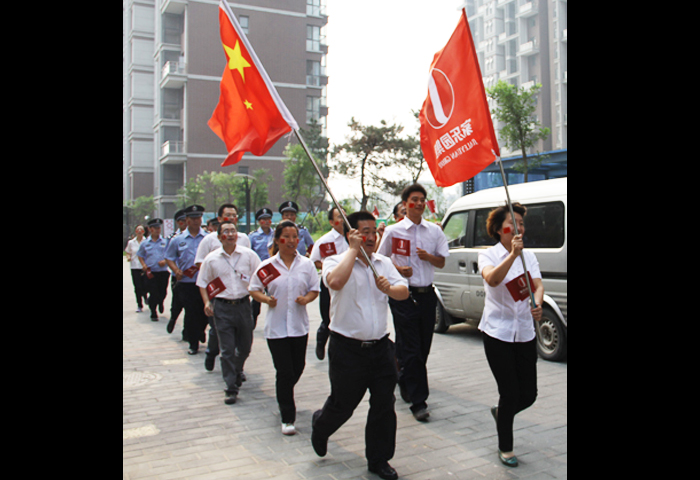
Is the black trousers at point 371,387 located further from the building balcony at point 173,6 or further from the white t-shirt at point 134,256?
the building balcony at point 173,6

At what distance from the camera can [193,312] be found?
8.39m

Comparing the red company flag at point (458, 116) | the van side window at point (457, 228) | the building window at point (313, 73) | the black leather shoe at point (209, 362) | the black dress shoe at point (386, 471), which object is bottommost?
the black dress shoe at point (386, 471)

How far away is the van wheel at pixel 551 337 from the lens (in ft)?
24.0

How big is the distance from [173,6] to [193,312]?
185ft

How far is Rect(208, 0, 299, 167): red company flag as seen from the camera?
453 cm

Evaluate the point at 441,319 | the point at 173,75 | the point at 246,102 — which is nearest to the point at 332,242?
the point at 441,319

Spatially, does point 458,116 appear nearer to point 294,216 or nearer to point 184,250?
point 294,216

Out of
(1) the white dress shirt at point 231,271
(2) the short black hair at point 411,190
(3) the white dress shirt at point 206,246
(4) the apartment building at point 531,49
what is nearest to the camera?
(2) the short black hair at point 411,190

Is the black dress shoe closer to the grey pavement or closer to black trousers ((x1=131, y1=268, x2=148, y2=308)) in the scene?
the grey pavement

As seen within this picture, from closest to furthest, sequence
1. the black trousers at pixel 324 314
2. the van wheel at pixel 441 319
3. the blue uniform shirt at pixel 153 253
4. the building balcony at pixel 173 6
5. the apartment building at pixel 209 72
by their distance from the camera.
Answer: the black trousers at pixel 324 314 → the van wheel at pixel 441 319 → the blue uniform shirt at pixel 153 253 → the building balcony at pixel 173 6 → the apartment building at pixel 209 72

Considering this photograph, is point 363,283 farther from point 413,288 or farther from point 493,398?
point 493,398

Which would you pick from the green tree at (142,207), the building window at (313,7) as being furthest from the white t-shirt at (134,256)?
the building window at (313,7)

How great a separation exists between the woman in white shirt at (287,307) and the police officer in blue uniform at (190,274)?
3.21 metres
